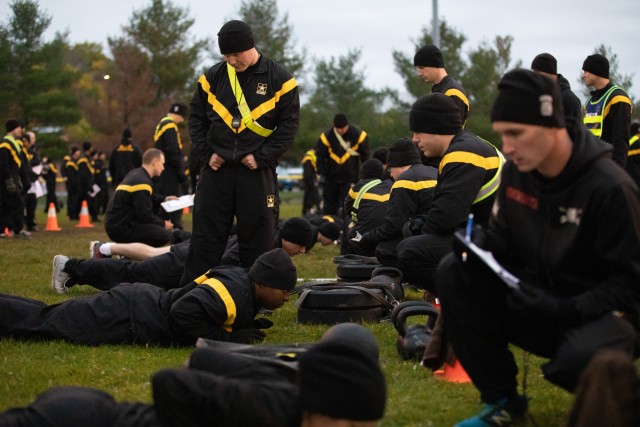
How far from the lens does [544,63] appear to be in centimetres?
878

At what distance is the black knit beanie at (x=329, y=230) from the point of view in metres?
14.4

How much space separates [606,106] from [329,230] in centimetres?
513

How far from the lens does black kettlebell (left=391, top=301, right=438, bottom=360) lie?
5887 millimetres

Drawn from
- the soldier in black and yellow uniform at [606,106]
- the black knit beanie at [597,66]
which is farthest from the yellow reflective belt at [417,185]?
the black knit beanie at [597,66]

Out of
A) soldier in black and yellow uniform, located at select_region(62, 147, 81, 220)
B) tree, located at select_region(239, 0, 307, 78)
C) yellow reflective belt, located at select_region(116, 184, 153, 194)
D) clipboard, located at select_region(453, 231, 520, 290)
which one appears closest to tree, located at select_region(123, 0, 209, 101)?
tree, located at select_region(239, 0, 307, 78)

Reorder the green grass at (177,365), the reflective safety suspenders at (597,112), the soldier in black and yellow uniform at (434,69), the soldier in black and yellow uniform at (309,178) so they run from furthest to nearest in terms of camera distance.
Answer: the soldier in black and yellow uniform at (309,178), the reflective safety suspenders at (597,112), the soldier in black and yellow uniform at (434,69), the green grass at (177,365)

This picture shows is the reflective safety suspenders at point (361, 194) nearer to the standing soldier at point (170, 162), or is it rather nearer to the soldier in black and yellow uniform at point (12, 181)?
the standing soldier at point (170, 162)

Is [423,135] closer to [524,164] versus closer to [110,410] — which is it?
[524,164]

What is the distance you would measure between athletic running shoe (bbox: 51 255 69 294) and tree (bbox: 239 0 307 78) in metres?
43.3

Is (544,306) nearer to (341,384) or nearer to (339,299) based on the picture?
(341,384)

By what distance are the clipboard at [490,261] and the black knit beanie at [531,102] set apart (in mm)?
558

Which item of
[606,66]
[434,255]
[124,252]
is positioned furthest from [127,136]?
[434,255]

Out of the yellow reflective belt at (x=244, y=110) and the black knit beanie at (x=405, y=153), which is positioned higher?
the yellow reflective belt at (x=244, y=110)

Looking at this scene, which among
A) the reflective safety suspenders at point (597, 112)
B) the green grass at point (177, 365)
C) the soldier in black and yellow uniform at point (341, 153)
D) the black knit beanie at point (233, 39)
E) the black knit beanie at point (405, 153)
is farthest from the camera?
the soldier in black and yellow uniform at point (341, 153)
